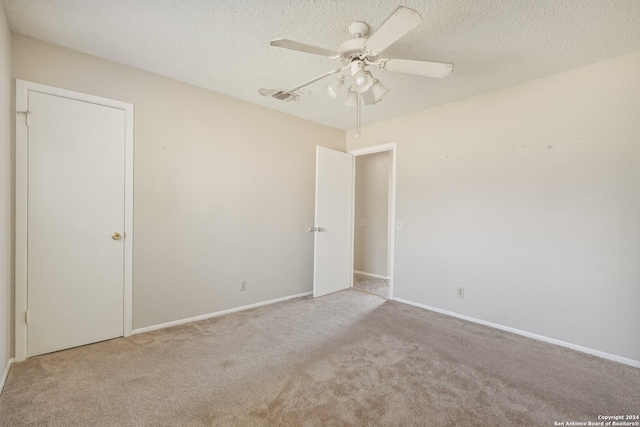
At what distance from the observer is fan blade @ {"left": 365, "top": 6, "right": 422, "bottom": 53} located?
1.40 metres

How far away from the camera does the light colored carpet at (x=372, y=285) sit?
14.2 ft

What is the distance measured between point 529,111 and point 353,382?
3.00 metres

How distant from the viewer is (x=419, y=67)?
6.11 ft

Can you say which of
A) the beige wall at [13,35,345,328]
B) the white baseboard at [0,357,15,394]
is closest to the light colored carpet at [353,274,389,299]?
the beige wall at [13,35,345,328]

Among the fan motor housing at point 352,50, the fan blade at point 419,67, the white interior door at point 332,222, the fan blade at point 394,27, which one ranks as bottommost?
the white interior door at point 332,222

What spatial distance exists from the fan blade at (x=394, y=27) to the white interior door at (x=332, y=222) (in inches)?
89.3

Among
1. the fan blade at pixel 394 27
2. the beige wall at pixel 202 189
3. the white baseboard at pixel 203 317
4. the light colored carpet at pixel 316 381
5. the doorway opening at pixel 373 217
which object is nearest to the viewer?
the fan blade at pixel 394 27

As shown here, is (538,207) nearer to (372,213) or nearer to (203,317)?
(372,213)

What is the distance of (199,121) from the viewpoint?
3072 millimetres

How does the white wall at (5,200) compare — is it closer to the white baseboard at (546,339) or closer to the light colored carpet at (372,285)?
the light colored carpet at (372,285)

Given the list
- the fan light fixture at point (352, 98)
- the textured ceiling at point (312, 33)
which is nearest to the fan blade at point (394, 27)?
the textured ceiling at point (312, 33)

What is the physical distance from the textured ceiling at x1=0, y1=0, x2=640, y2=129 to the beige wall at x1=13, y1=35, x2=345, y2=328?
0.73ft

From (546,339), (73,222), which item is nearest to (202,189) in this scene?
(73,222)

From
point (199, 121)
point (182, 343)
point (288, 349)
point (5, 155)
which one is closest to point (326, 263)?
point (288, 349)
